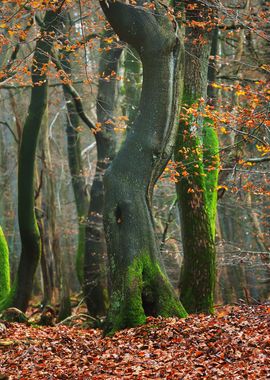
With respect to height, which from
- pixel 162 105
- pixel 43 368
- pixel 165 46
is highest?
pixel 165 46

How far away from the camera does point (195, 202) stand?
12961 mm

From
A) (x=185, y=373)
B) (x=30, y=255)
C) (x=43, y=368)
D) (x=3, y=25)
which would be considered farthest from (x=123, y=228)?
(x=30, y=255)

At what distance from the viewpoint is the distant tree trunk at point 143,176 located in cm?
1034

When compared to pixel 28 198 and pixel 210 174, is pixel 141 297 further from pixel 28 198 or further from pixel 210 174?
pixel 28 198

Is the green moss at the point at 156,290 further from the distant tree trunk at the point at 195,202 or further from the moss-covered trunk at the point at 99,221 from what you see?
the moss-covered trunk at the point at 99,221


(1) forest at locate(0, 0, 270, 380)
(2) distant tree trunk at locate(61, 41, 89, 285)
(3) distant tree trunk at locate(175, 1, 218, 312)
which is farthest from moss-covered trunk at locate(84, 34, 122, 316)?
(3) distant tree trunk at locate(175, 1, 218, 312)

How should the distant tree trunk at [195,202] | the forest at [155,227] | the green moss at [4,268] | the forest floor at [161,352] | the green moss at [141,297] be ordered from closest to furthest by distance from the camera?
1. the forest floor at [161,352]
2. the forest at [155,227]
3. the green moss at [141,297]
4. the distant tree trunk at [195,202]
5. the green moss at [4,268]

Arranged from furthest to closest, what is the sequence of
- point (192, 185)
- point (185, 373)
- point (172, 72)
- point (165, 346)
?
1. point (192, 185)
2. point (172, 72)
3. point (165, 346)
4. point (185, 373)

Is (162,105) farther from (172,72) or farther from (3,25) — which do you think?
(3,25)

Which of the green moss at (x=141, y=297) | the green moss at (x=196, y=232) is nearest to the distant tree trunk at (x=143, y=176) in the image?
the green moss at (x=141, y=297)

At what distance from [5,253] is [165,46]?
873 centimetres

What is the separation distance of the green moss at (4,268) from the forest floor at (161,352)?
20.4 feet

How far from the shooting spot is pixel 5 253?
56.5 ft

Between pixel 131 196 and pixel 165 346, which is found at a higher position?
pixel 131 196
